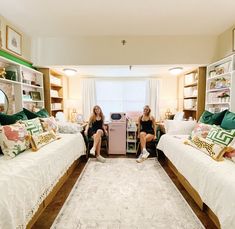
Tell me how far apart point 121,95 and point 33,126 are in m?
3.04

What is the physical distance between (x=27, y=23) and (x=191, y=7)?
2.42 meters

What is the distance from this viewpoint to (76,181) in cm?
238

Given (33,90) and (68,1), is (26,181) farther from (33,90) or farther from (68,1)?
(33,90)

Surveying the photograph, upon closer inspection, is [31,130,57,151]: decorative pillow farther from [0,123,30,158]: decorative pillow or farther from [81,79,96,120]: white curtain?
[81,79,96,120]: white curtain

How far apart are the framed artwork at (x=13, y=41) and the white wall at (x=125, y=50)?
0.39 metres

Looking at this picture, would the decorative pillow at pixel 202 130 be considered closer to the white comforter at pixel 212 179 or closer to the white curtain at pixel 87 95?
the white comforter at pixel 212 179

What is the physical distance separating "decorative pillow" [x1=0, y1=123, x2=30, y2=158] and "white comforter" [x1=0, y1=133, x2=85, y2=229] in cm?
7

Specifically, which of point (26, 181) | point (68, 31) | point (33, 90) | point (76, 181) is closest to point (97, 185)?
point (76, 181)

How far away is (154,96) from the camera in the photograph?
4.72 metres

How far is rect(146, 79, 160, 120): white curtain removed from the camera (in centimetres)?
469

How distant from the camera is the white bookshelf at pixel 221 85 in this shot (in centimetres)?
255

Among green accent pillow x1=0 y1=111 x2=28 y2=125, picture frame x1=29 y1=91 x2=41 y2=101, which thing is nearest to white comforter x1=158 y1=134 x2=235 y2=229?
green accent pillow x1=0 y1=111 x2=28 y2=125

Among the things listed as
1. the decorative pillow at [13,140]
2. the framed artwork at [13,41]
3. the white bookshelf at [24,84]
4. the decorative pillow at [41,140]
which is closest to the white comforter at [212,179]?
the decorative pillow at [41,140]

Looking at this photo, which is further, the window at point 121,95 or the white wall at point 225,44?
the window at point 121,95
